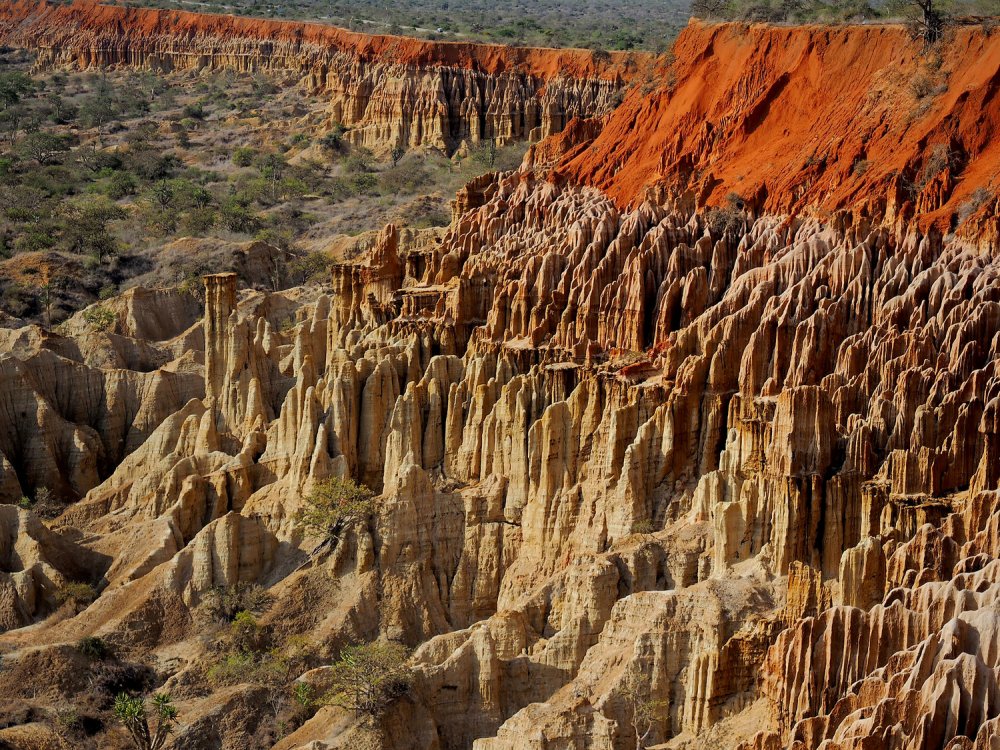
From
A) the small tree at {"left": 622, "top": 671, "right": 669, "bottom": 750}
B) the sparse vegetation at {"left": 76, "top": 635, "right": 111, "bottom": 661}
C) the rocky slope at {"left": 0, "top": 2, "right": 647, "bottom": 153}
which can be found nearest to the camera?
the small tree at {"left": 622, "top": 671, "right": 669, "bottom": 750}

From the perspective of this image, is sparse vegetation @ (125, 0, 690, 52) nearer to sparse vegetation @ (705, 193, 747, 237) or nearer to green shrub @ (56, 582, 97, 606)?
sparse vegetation @ (705, 193, 747, 237)

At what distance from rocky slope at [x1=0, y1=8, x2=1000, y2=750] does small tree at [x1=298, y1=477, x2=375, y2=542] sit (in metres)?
0.52

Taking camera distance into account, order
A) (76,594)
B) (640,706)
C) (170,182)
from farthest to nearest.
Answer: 1. (170,182)
2. (76,594)
3. (640,706)

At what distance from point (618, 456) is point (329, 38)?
96.2 m

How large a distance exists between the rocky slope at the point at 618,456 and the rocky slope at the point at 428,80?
4733 centimetres

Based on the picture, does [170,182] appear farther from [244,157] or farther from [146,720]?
[146,720]

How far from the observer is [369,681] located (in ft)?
125

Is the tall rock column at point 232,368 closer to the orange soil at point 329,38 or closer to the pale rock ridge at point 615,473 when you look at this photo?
the pale rock ridge at point 615,473

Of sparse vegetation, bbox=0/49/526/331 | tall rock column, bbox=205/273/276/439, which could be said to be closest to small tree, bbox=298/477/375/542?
tall rock column, bbox=205/273/276/439

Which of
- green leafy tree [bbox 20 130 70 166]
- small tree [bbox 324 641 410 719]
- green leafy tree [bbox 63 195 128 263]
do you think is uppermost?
green leafy tree [bbox 20 130 70 166]

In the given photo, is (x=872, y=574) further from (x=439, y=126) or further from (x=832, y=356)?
(x=439, y=126)

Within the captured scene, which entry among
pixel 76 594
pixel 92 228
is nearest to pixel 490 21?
pixel 92 228

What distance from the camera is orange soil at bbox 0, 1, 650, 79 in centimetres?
11575

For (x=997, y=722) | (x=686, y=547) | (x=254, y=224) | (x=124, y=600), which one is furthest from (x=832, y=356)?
(x=254, y=224)
